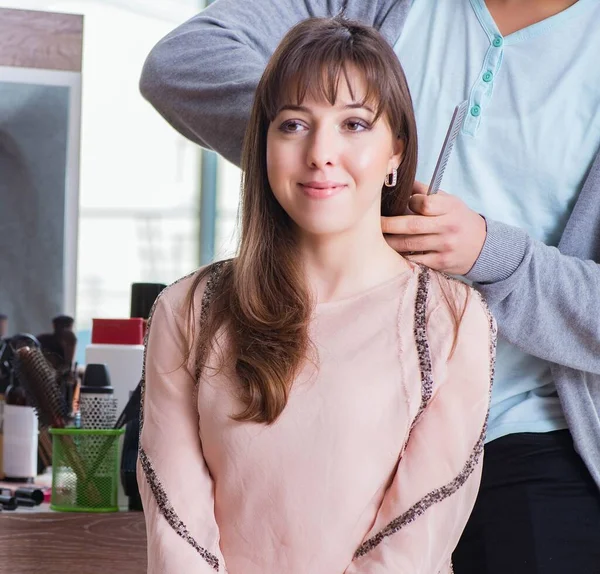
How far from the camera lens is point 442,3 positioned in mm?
1192

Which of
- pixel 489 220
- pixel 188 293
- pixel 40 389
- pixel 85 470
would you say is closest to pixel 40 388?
pixel 40 389

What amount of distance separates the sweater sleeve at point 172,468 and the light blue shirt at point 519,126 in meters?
0.32

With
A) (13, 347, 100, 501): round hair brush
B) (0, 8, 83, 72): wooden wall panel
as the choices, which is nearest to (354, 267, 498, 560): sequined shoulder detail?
(13, 347, 100, 501): round hair brush

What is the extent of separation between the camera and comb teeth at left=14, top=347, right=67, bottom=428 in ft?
5.41

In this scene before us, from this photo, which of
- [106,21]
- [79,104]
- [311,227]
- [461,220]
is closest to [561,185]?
[461,220]

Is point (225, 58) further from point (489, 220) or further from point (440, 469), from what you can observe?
point (440, 469)

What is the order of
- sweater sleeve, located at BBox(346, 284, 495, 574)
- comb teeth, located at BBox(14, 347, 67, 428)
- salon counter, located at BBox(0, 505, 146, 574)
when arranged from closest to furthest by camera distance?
sweater sleeve, located at BBox(346, 284, 495, 574) → salon counter, located at BBox(0, 505, 146, 574) → comb teeth, located at BBox(14, 347, 67, 428)

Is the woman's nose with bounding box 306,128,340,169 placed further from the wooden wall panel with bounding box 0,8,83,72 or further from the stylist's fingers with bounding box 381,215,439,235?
the wooden wall panel with bounding box 0,8,83,72

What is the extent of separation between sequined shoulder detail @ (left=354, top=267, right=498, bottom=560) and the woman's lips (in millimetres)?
136

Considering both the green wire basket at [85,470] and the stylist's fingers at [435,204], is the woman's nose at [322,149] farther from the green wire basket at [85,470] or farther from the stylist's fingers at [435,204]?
the green wire basket at [85,470]

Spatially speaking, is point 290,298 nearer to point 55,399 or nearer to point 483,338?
point 483,338

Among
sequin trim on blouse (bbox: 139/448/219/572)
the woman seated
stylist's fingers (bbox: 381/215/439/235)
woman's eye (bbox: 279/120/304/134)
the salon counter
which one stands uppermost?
woman's eye (bbox: 279/120/304/134)

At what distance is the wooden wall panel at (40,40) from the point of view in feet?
9.02

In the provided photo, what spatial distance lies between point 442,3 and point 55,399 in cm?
87
